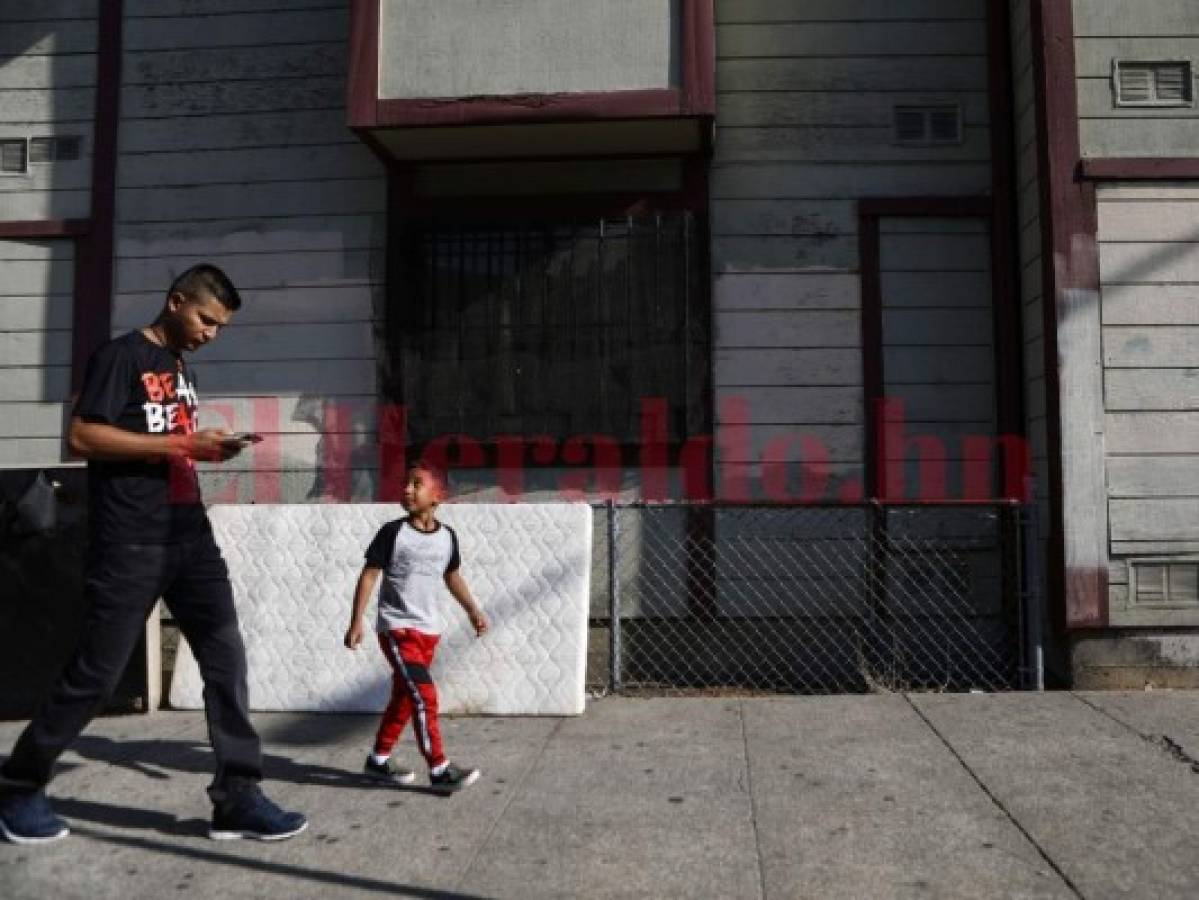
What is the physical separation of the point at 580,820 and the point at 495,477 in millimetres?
3523

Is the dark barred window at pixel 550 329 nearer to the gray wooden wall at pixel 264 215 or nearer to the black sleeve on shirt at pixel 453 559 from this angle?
the gray wooden wall at pixel 264 215

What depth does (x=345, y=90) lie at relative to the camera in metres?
7.28

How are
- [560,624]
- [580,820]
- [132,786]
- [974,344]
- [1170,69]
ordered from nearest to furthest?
[580,820] < [132,786] < [560,624] < [1170,69] < [974,344]

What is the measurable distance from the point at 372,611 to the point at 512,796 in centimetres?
205

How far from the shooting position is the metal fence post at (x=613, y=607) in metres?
6.19

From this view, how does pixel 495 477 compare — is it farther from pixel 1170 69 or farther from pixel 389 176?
pixel 1170 69

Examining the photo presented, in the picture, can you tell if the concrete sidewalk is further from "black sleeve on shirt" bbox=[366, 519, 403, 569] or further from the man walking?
"black sleeve on shirt" bbox=[366, 519, 403, 569]

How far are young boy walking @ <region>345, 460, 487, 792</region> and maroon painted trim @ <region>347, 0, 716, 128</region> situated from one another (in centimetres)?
301

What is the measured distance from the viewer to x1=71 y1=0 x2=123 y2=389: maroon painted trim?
24.1 feet

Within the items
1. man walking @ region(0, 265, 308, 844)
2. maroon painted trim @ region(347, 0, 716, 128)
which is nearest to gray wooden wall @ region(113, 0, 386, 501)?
maroon painted trim @ region(347, 0, 716, 128)

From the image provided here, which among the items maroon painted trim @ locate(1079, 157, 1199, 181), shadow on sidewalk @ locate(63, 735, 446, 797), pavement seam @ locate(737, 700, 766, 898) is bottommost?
shadow on sidewalk @ locate(63, 735, 446, 797)

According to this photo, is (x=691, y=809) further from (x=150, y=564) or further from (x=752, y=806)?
(x=150, y=564)

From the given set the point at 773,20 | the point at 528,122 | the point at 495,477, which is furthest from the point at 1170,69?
the point at 495,477

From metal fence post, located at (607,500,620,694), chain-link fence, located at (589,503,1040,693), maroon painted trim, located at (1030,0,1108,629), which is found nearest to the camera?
maroon painted trim, located at (1030,0,1108,629)
